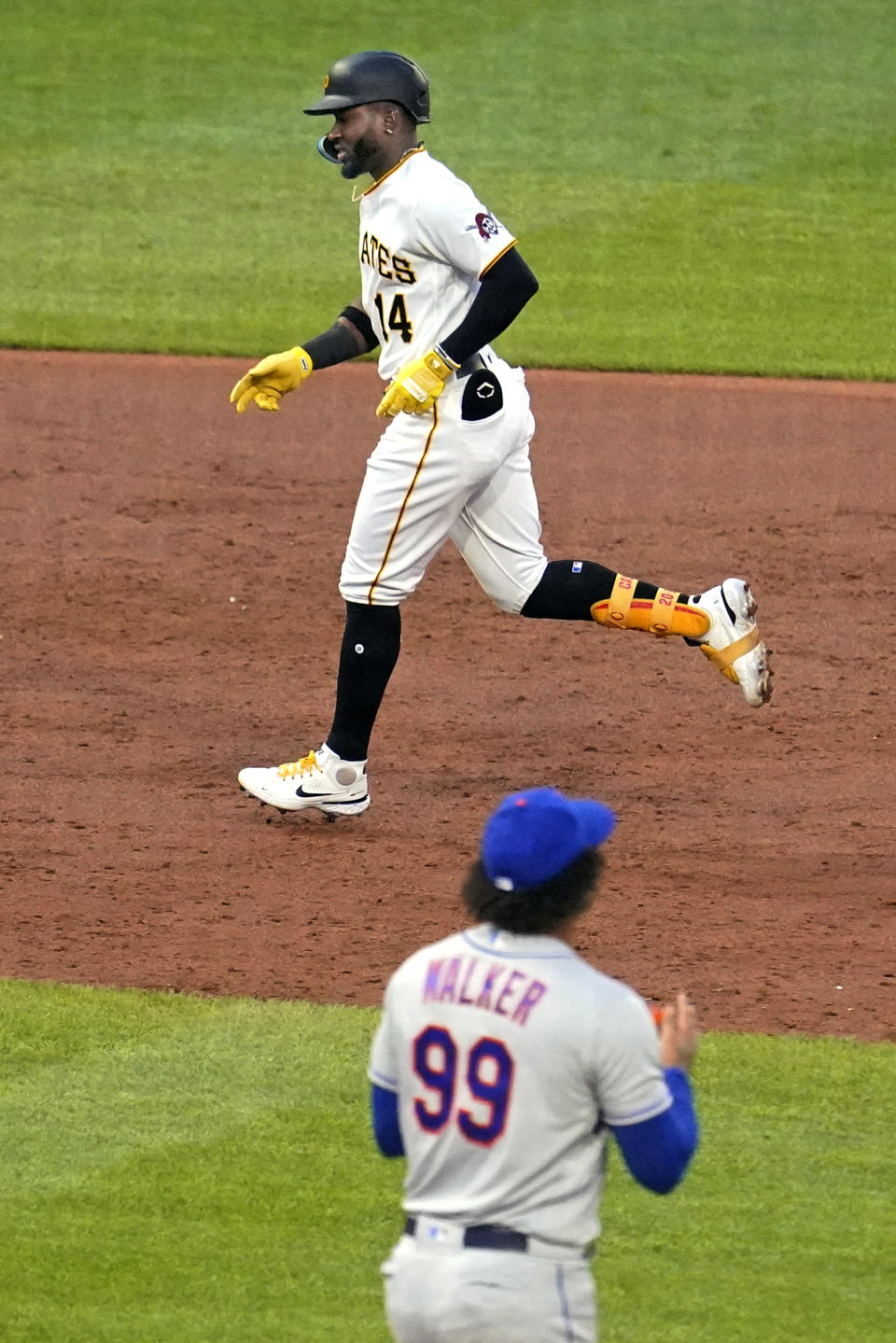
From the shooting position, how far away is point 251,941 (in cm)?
630

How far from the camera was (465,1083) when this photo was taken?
321cm

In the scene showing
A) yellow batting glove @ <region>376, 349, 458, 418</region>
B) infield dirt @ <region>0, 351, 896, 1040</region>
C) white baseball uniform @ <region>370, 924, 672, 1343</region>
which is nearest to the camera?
white baseball uniform @ <region>370, 924, 672, 1343</region>

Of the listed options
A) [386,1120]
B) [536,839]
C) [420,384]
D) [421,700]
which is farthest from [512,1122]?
[421,700]

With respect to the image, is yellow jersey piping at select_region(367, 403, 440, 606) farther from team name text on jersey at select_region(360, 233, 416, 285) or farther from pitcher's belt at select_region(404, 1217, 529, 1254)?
pitcher's belt at select_region(404, 1217, 529, 1254)

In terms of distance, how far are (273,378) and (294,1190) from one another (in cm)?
305

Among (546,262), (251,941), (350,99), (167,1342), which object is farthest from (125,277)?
(167,1342)

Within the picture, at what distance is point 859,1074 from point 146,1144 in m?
1.71

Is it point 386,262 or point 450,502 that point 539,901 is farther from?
point 386,262

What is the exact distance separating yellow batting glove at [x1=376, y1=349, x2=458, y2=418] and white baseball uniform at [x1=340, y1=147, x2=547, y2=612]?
0.56 ft

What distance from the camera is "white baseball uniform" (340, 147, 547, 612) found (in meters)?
6.65

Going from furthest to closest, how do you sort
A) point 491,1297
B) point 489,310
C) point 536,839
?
point 489,310, point 536,839, point 491,1297

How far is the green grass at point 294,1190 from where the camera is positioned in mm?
4453

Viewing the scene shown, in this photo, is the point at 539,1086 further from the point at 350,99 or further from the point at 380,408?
the point at 350,99

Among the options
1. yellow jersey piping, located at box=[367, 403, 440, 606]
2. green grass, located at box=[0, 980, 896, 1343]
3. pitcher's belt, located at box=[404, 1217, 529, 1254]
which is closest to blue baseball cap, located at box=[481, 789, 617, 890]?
pitcher's belt, located at box=[404, 1217, 529, 1254]
